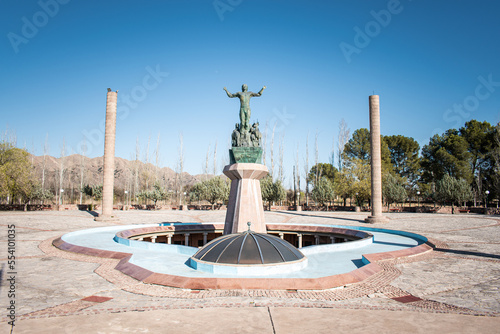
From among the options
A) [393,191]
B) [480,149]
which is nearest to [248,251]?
[393,191]

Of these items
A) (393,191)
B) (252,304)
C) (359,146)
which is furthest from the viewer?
(359,146)

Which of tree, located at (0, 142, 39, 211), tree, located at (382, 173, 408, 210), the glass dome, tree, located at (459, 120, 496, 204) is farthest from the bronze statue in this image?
tree, located at (459, 120, 496, 204)

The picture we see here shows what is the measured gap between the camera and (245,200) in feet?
50.1

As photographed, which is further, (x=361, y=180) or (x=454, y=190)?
(x=361, y=180)

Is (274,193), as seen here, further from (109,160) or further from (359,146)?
(109,160)

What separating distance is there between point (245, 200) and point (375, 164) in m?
16.2

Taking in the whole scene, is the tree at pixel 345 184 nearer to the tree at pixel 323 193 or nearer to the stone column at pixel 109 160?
the tree at pixel 323 193

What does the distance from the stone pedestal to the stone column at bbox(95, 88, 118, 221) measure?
15.0 m

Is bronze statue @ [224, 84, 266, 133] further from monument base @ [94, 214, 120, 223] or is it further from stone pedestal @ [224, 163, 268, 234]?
monument base @ [94, 214, 120, 223]

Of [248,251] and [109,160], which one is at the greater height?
[109,160]

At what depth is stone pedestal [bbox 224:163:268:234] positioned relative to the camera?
595 inches

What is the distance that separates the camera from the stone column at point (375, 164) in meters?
27.2

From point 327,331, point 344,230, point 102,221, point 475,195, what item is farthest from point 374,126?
point 475,195

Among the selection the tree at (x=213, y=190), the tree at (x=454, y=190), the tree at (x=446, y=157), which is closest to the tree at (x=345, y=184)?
the tree at (x=454, y=190)
